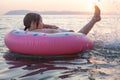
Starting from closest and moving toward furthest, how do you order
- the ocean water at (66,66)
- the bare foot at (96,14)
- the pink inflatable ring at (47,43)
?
the ocean water at (66,66) → the pink inflatable ring at (47,43) → the bare foot at (96,14)

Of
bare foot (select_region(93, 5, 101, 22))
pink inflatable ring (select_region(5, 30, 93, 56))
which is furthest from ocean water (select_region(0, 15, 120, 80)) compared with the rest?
bare foot (select_region(93, 5, 101, 22))

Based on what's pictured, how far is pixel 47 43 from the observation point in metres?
7.45

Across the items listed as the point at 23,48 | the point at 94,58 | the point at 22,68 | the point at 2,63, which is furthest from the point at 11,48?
the point at 94,58

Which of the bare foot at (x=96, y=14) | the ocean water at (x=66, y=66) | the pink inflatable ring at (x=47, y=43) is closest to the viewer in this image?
the ocean water at (x=66, y=66)

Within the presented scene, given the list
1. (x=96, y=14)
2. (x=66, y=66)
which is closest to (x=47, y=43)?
(x=66, y=66)

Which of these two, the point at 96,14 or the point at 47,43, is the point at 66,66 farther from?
the point at 96,14

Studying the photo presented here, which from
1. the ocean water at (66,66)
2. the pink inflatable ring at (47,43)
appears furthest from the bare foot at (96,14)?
the pink inflatable ring at (47,43)

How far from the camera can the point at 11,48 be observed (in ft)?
26.5

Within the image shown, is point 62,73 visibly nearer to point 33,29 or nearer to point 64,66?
point 64,66

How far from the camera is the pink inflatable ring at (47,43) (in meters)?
7.47

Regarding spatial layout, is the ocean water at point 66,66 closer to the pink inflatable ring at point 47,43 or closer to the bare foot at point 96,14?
the pink inflatable ring at point 47,43

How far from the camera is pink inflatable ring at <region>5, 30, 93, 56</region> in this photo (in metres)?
7.47

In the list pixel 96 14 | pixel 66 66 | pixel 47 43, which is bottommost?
pixel 66 66

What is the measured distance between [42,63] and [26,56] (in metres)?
0.98
